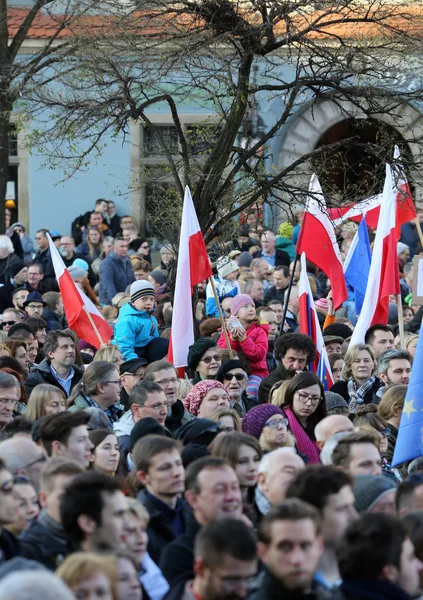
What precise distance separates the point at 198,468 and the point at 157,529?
0.44 metres

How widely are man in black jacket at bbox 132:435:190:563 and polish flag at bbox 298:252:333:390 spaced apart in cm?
448

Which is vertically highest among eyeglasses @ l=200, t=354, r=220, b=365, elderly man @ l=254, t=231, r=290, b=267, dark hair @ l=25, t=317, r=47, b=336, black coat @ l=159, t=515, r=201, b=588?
elderly man @ l=254, t=231, r=290, b=267

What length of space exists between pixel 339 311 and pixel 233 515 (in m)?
9.23

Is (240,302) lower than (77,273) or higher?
lower

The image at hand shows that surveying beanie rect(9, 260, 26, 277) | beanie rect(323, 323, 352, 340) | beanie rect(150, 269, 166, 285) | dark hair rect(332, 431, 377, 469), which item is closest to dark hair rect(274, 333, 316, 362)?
beanie rect(323, 323, 352, 340)

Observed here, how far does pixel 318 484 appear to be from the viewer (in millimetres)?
5402

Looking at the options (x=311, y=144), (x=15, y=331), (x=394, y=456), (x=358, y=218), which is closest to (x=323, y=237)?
Answer: (x=358, y=218)

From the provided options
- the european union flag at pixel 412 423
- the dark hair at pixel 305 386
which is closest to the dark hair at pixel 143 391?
the dark hair at pixel 305 386

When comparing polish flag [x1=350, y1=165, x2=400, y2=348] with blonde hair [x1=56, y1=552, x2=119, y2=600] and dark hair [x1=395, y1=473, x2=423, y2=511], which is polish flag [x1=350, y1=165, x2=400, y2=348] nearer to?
dark hair [x1=395, y1=473, x2=423, y2=511]

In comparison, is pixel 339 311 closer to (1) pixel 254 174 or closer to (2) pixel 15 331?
(1) pixel 254 174

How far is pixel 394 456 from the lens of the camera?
7.96 m

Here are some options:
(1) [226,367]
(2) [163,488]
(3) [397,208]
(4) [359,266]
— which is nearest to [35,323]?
(1) [226,367]

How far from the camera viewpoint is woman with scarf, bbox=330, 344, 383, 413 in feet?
33.1

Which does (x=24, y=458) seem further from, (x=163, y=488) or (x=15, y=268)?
(x=15, y=268)
